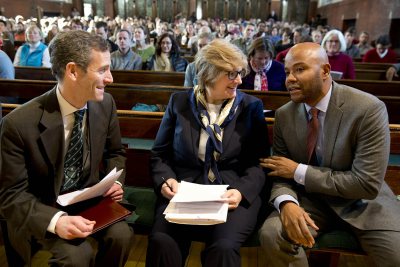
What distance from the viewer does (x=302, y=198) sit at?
1952mm

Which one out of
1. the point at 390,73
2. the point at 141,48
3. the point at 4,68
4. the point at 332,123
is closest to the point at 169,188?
the point at 332,123

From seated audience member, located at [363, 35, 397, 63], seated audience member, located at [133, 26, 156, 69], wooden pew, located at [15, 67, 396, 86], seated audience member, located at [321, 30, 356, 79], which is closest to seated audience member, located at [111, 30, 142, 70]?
wooden pew, located at [15, 67, 396, 86]

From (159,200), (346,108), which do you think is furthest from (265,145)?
(159,200)

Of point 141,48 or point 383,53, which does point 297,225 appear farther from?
point 383,53

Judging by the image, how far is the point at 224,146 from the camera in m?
1.99

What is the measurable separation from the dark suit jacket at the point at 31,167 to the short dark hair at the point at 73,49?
0.17m

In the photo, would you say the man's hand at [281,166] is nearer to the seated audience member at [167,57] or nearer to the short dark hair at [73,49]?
the short dark hair at [73,49]

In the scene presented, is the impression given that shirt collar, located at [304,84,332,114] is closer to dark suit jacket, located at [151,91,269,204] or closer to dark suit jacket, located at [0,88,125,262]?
dark suit jacket, located at [151,91,269,204]

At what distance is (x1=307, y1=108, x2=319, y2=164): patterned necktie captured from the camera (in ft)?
6.23

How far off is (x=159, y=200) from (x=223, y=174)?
38 cm

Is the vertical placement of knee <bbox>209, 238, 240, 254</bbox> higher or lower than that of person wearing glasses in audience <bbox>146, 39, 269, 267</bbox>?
lower

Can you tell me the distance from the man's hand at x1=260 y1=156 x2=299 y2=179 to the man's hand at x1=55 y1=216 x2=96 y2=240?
93 cm

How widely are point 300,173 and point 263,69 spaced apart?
186 centimetres

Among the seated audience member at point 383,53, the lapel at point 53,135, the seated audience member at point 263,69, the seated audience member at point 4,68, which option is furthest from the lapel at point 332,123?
the seated audience member at point 383,53
